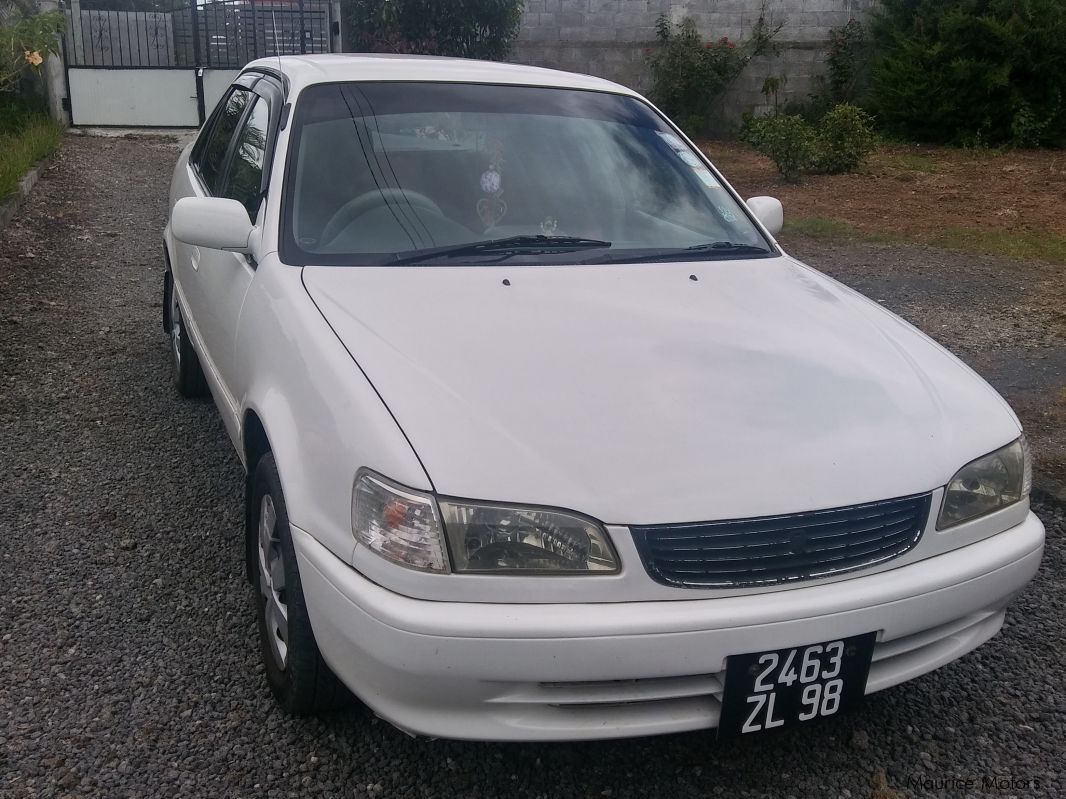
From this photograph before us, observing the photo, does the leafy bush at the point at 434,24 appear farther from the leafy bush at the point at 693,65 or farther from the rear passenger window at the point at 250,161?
the rear passenger window at the point at 250,161

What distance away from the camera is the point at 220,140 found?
4188mm

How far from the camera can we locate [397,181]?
3.08 meters

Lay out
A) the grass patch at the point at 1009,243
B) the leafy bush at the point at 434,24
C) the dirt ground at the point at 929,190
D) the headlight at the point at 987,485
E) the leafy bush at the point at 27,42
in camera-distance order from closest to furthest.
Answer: the headlight at the point at 987,485, the grass patch at the point at 1009,243, the dirt ground at the point at 929,190, the leafy bush at the point at 27,42, the leafy bush at the point at 434,24

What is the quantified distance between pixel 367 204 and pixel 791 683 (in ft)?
5.90

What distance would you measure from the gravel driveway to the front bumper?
36 cm

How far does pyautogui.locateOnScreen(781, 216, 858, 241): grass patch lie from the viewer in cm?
833

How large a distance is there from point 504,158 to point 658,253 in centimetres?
58

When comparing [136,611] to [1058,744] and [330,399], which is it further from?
[1058,744]

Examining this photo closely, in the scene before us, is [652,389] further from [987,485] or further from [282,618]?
[282,618]

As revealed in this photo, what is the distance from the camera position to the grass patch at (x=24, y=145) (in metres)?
8.64

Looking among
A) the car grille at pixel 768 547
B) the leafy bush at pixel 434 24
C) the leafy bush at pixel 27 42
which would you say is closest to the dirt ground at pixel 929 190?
the leafy bush at pixel 434 24

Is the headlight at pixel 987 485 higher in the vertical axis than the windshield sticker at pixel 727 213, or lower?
lower

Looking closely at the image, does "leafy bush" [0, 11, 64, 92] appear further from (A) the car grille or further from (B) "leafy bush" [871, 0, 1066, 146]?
(B) "leafy bush" [871, 0, 1066, 146]

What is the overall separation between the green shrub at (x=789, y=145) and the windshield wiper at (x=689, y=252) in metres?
7.47
